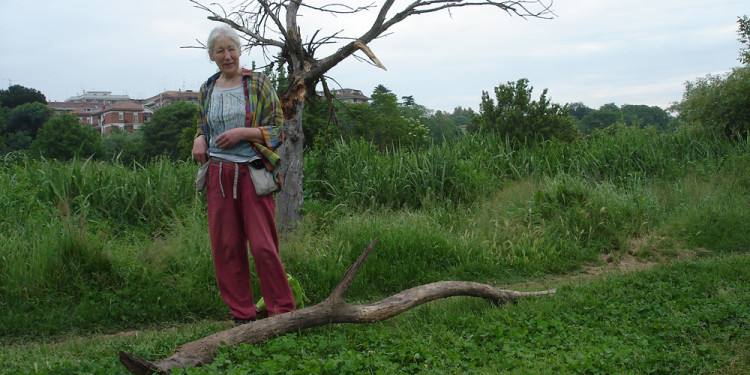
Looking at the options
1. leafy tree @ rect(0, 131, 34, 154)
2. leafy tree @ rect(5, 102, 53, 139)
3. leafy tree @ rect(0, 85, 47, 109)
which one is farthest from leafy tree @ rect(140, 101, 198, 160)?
leafy tree @ rect(0, 85, 47, 109)

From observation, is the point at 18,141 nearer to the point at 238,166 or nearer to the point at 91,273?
the point at 91,273

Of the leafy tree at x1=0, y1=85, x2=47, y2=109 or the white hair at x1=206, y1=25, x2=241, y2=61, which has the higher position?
the leafy tree at x1=0, y1=85, x2=47, y2=109

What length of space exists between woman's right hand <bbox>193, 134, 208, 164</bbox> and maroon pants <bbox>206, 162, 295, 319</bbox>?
0.35 ft

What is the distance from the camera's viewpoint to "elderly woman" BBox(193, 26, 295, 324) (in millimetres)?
3889

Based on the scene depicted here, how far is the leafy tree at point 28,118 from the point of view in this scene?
52469 millimetres

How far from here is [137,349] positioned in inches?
144

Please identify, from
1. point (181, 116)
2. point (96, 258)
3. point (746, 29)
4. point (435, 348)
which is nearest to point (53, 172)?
point (96, 258)

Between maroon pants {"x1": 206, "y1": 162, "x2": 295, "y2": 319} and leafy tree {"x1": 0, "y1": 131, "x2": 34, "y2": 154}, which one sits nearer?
maroon pants {"x1": 206, "y1": 162, "x2": 295, "y2": 319}

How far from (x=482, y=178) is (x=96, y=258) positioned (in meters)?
5.90

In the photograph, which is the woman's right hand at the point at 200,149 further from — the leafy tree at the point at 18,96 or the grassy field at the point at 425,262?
the leafy tree at the point at 18,96

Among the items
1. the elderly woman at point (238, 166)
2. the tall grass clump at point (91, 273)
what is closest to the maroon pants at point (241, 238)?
the elderly woman at point (238, 166)

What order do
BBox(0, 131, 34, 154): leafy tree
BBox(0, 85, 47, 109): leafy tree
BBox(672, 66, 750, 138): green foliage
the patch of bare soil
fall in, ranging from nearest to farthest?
the patch of bare soil, BBox(672, 66, 750, 138): green foliage, BBox(0, 131, 34, 154): leafy tree, BBox(0, 85, 47, 109): leafy tree

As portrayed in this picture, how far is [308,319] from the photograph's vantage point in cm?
381

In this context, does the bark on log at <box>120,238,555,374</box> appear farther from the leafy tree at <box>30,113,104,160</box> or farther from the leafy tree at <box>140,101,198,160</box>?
the leafy tree at <box>140,101,198,160</box>
